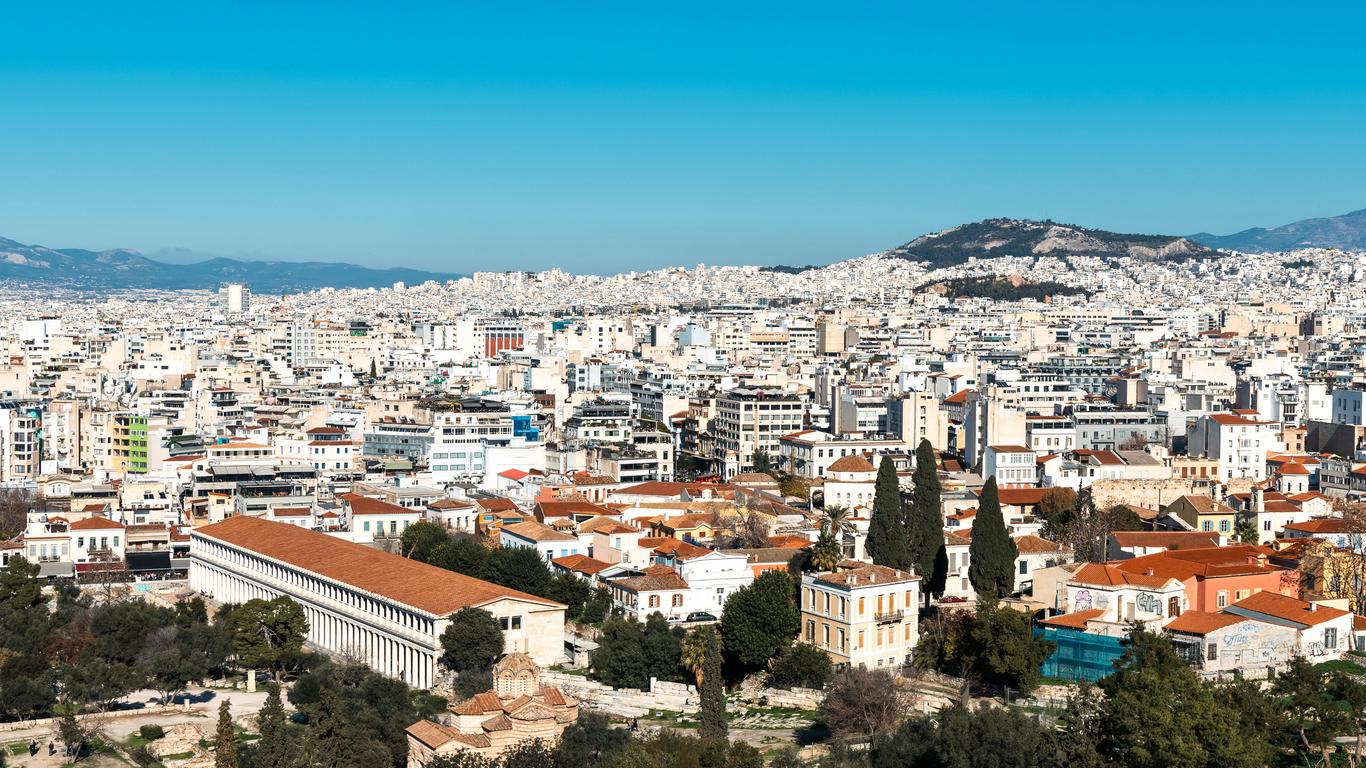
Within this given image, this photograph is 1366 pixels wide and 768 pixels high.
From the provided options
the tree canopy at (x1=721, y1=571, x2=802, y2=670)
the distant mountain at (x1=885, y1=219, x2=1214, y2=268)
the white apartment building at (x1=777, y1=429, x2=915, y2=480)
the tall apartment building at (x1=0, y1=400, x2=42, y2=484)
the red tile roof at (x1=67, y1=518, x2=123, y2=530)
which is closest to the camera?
the tree canopy at (x1=721, y1=571, x2=802, y2=670)

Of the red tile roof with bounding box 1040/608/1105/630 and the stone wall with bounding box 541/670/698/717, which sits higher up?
the red tile roof with bounding box 1040/608/1105/630

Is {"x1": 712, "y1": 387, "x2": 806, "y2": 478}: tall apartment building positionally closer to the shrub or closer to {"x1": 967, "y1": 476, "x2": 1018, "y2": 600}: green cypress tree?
{"x1": 967, "y1": 476, "x2": 1018, "y2": 600}: green cypress tree

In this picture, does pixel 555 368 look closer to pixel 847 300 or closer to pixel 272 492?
pixel 272 492

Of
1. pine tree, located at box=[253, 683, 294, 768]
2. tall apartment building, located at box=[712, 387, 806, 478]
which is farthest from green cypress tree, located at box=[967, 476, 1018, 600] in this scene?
tall apartment building, located at box=[712, 387, 806, 478]

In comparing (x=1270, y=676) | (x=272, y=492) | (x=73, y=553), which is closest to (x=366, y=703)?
(x=1270, y=676)

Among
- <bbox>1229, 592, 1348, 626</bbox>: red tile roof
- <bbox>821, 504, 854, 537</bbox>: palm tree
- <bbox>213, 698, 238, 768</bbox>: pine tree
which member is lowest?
<bbox>213, 698, 238, 768</bbox>: pine tree

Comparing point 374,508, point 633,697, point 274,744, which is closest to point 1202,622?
point 633,697

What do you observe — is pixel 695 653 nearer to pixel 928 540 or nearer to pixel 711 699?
pixel 711 699
